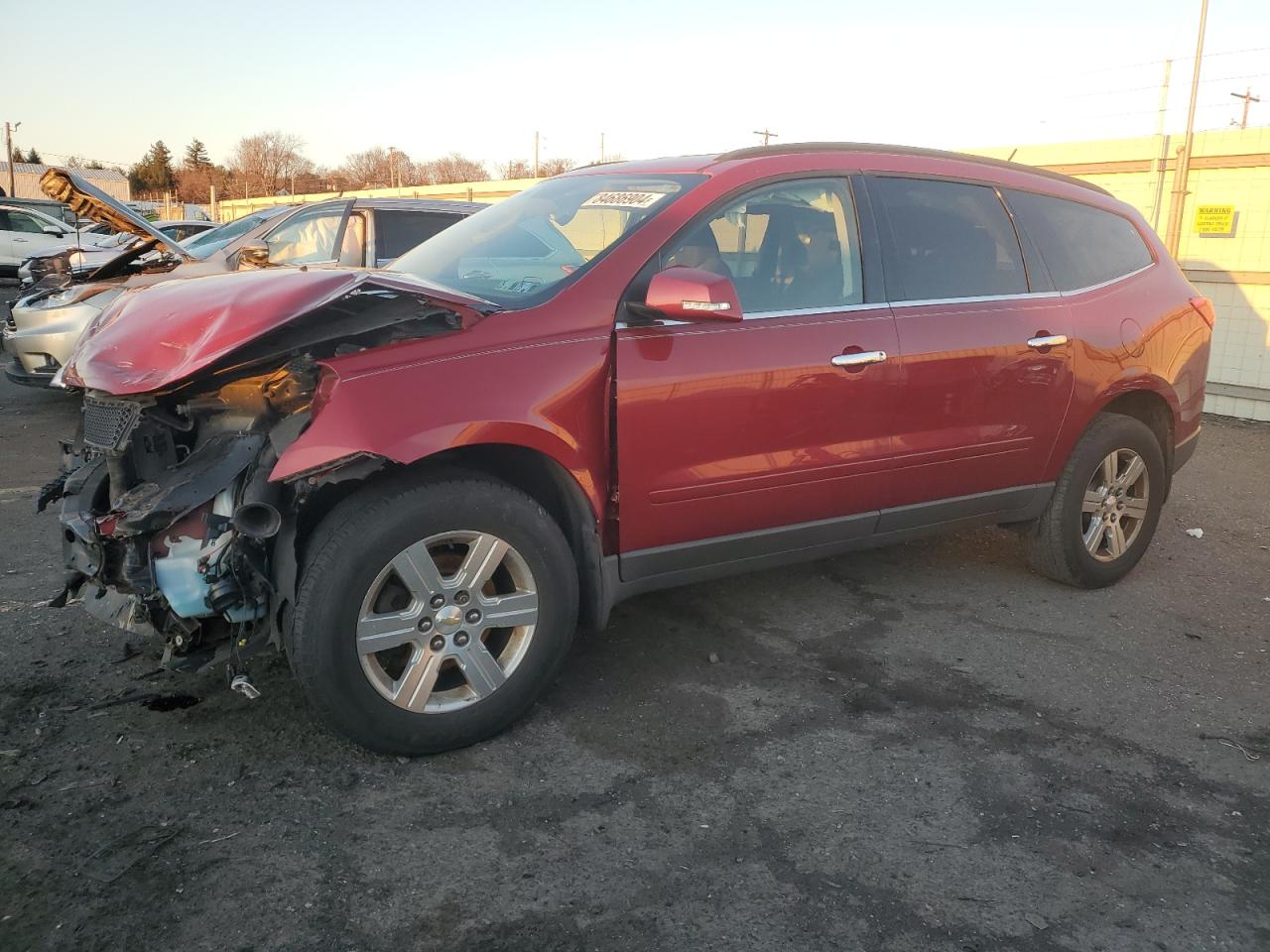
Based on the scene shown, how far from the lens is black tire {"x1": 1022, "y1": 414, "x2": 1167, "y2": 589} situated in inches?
177

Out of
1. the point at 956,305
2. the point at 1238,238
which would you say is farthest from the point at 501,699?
the point at 1238,238

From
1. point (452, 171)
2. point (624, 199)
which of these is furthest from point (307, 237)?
point (452, 171)

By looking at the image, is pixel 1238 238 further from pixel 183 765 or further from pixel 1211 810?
pixel 183 765

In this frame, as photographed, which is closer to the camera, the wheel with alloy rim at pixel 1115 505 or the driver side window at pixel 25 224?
the wheel with alloy rim at pixel 1115 505

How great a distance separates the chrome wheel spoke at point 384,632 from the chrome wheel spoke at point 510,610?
0.23 meters

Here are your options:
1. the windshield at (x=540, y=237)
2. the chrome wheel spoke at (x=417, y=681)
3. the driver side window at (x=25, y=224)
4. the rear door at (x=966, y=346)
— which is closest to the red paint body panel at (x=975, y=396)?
the rear door at (x=966, y=346)

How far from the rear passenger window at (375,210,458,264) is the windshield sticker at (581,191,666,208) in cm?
366

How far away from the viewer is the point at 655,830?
267 cm

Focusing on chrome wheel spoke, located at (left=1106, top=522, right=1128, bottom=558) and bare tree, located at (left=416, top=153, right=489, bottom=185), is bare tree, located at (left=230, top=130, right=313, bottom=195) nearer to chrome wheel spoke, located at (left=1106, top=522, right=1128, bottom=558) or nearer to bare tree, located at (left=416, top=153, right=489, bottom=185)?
bare tree, located at (left=416, top=153, right=489, bottom=185)

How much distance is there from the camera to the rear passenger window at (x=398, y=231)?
7234 millimetres

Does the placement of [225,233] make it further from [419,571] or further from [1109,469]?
[1109,469]

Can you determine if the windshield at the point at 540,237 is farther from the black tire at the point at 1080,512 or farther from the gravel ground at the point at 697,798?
the black tire at the point at 1080,512

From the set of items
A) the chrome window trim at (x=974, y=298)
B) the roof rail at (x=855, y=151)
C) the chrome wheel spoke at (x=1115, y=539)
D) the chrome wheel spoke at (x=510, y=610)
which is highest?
the roof rail at (x=855, y=151)

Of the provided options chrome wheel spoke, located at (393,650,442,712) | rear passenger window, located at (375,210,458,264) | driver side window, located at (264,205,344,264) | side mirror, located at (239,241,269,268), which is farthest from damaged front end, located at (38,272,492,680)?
driver side window, located at (264,205,344,264)
